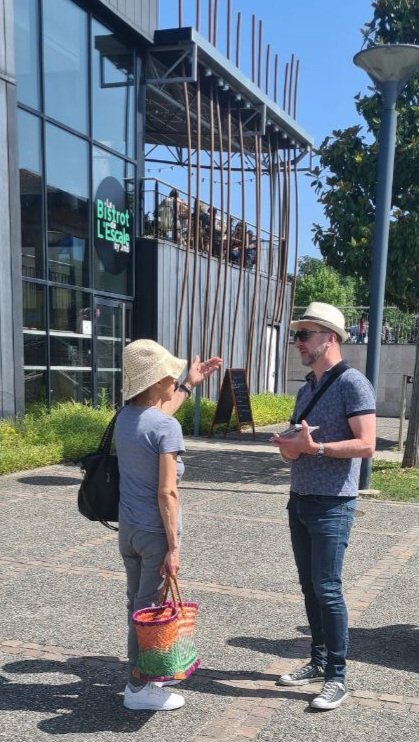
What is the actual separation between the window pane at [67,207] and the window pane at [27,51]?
2.17ft

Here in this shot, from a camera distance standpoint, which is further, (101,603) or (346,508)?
(101,603)

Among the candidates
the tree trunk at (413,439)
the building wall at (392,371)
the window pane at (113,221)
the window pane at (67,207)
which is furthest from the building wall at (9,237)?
the building wall at (392,371)

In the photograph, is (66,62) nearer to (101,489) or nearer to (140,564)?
(101,489)

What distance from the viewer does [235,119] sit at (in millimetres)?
17594

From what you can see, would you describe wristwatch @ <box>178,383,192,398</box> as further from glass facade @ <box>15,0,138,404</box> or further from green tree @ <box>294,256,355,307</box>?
green tree @ <box>294,256,355,307</box>

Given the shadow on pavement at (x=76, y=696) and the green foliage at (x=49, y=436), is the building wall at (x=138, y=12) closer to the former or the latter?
the green foliage at (x=49, y=436)

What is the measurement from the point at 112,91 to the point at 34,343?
5.65 m

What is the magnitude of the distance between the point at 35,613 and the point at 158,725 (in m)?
1.47

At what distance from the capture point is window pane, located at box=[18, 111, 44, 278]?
37.6ft

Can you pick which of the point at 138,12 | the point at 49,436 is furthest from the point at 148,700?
the point at 138,12

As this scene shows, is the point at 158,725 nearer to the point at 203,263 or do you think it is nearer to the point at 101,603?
the point at 101,603

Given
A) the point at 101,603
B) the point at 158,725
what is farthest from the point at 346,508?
the point at 101,603

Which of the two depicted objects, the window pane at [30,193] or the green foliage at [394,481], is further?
the window pane at [30,193]

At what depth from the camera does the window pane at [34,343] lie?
11594 mm
